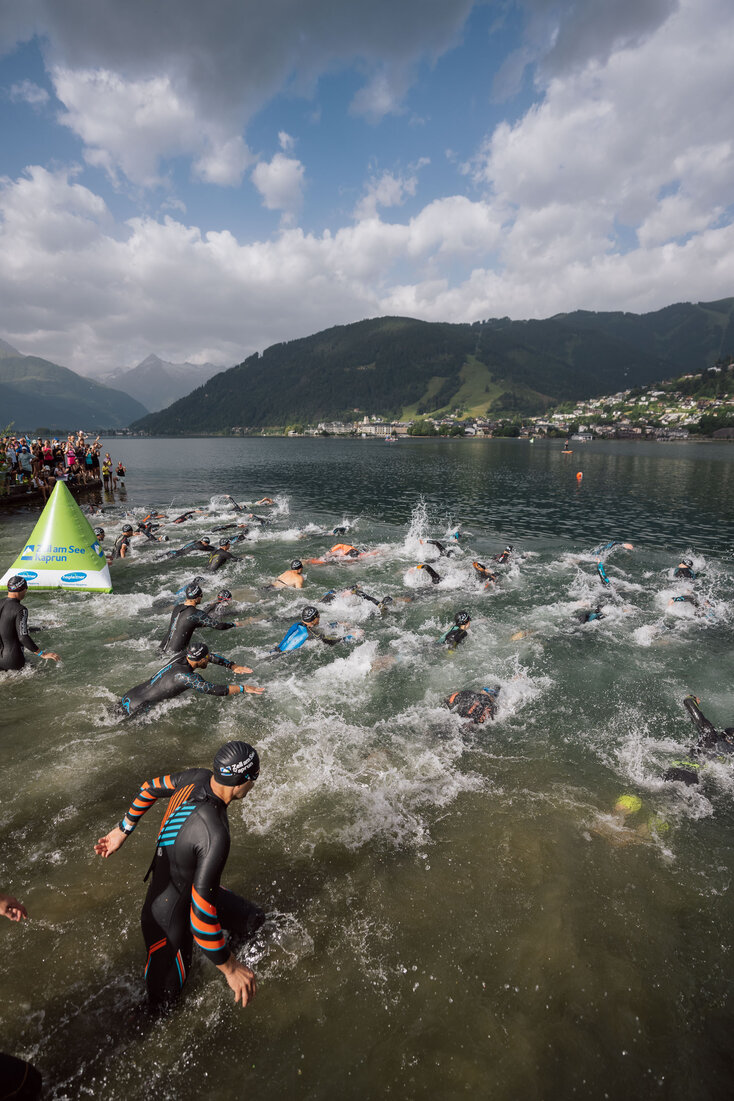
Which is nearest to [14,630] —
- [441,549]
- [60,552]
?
[60,552]

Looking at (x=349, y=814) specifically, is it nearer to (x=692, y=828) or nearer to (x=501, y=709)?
(x=501, y=709)

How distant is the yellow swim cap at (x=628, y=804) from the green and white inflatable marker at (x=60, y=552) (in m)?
19.6

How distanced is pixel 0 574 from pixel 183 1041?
2263 centimetres

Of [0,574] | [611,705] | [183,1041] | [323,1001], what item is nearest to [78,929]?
[183,1041]

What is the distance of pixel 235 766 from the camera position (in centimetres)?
449

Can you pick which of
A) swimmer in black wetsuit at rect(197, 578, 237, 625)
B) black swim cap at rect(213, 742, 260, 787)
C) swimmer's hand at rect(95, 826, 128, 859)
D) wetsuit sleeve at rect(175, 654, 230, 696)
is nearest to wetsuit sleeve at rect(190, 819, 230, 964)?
black swim cap at rect(213, 742, 260, 787)

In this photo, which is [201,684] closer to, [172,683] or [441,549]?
[172,683]

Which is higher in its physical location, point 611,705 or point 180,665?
point 180,665

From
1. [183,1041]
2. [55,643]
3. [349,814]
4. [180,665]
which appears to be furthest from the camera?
[55,643]

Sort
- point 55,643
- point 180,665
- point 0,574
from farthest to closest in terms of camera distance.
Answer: point 0,574
point 55,643
point 180,665

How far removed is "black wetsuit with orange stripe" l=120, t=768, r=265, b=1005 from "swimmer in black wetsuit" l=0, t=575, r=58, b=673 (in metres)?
8.00

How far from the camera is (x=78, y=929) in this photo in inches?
235

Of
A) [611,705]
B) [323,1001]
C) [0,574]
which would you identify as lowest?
[611,705]

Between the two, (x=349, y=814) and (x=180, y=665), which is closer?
(x=349, y=814)
